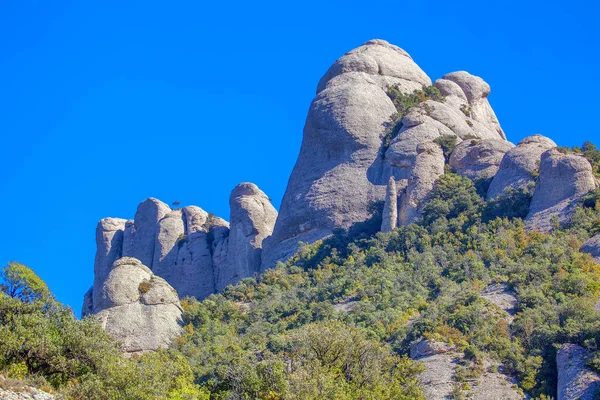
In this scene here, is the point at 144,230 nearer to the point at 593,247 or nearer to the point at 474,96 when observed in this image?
the point at 474,96

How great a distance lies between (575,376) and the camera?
Answer: 154 feet

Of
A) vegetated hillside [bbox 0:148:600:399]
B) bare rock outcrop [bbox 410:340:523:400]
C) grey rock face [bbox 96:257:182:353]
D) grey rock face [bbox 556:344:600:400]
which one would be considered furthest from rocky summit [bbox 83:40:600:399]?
grey rock face [bbox 556:344:600:400]

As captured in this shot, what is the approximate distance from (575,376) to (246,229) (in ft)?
139

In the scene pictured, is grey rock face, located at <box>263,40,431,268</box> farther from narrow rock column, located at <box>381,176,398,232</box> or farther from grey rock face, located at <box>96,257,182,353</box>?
grey rock face, located at <box>96,257,182,353</box>

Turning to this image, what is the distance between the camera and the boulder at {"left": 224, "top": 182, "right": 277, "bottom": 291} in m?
83.4

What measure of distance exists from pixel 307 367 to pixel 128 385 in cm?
808

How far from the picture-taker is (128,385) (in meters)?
39.1

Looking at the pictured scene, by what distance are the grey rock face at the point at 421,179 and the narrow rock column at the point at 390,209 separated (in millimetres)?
459

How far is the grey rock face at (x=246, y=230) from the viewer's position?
83.4m

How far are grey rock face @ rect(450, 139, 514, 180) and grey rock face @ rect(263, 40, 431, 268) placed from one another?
16.9 feet

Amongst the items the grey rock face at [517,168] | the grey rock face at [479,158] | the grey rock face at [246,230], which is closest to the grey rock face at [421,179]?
the grey rock face at [479,158]

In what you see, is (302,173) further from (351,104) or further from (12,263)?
(12,263)

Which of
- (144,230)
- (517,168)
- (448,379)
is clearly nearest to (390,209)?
(517,168)

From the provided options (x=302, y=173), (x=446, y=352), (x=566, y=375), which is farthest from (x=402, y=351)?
(x=302, y=173)
